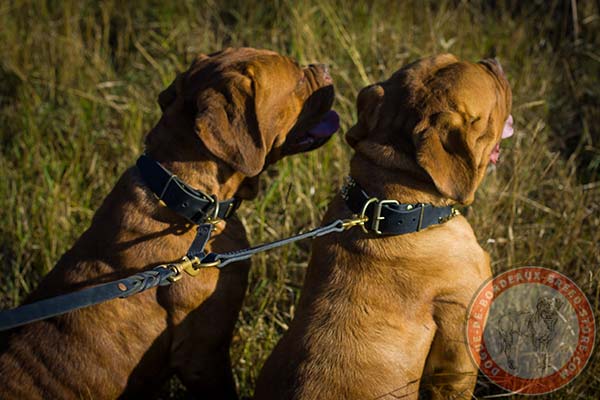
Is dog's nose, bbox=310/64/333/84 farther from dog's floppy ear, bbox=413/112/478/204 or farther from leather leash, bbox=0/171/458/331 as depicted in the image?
dog's floppy ear, bbox=413/112/478/204

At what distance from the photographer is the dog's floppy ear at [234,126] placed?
3.34 metres

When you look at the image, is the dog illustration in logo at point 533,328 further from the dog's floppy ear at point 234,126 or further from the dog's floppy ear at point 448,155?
the dog's floppy ear at point 234,126

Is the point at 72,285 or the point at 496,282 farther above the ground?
the point at 72,285

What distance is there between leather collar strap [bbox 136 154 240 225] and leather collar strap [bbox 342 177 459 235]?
70 centimetres

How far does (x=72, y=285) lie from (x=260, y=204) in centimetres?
164

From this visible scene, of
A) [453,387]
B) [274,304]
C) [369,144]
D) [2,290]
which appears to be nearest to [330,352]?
[453,387]

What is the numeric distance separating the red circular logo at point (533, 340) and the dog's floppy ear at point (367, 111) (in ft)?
3.03

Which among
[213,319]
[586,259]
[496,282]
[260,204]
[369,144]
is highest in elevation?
[369,144]

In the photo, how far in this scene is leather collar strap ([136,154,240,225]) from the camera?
340cm

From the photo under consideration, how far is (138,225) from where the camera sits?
11.6 feet

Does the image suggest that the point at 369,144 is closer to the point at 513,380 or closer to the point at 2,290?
the point at 513,380

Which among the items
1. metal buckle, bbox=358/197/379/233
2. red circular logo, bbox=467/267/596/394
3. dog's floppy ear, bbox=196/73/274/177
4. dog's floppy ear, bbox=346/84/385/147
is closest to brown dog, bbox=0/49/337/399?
dog's floppy ear, bbox=196/73/274/177

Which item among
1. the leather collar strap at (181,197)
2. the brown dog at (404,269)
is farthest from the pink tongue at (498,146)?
the leather collar strap at (181,197)

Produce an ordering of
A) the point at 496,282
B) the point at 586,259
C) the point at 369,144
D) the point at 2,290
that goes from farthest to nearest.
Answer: the point at 2,290 < the point at 586,259 < the point at 496,282 < the point at 369,144
